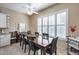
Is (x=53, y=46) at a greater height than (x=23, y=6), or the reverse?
(x=23, y=6)

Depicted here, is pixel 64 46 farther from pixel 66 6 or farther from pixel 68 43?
pixel 66 6

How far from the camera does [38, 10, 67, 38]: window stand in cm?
219

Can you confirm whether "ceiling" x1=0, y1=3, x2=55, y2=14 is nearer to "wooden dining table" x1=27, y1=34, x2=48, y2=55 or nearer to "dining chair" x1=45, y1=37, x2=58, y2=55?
"wooden dining table" x1=27, y1=34, x2=48, y2=55

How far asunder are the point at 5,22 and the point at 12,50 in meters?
0.66

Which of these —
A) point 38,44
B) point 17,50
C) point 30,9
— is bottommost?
point 17,50

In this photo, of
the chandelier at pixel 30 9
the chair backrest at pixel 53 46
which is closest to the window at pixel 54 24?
the chair backrest at pixel 53 46

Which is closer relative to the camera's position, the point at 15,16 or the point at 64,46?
the point at 64,46

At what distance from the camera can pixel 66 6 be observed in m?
2.13

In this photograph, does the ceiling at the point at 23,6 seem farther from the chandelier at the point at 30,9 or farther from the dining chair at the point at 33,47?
the dining chair at the point at 33,47

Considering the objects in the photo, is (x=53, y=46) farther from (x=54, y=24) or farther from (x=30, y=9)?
(x=30, y=9)

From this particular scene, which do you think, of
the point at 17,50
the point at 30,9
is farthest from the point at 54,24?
the point at 17,50

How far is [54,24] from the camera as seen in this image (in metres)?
2.35
